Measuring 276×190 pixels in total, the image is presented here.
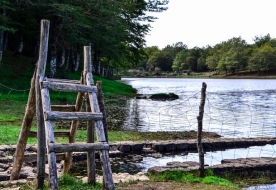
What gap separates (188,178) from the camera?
11.0 m

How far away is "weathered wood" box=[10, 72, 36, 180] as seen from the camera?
915cm

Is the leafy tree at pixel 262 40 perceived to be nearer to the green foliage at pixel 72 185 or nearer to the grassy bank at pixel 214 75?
the grassy bank at pixel 214 75

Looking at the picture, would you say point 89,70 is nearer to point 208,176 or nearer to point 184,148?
point 208,176

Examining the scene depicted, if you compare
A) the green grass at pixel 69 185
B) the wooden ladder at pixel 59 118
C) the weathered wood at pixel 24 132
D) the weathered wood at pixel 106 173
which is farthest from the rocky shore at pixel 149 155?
the weathered wood at pixel 106 173

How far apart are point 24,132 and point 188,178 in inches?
181

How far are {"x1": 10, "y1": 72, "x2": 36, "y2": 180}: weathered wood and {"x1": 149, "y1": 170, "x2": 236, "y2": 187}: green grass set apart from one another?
360 centimetres

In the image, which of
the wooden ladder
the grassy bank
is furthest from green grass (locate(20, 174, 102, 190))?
the grassy bank

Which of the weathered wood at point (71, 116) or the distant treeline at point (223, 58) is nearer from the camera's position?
the weathered wood at point (71, 116)

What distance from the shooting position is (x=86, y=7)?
3634 cm

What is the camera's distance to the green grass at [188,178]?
1073 cm

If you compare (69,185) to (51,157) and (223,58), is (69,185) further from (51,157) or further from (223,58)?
(223,58)

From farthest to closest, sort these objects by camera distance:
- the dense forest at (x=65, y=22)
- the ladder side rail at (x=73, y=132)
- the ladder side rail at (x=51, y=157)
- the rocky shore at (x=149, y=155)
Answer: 1. the dense forest at (x=65, y=22)
2. the rocky shore at (x=149, y=155)
3. the ladder side rail at (x=73, y=132)
4. the ladder side rail at (x=51, y=157)

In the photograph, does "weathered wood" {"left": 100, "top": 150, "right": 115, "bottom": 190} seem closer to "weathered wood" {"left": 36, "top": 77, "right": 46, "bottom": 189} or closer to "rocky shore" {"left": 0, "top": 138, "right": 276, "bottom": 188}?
"weathered wood" {"left": 36, "top": 77, "right": 46, "bottom": 189}

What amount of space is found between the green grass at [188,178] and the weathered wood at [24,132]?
11.8 feet
